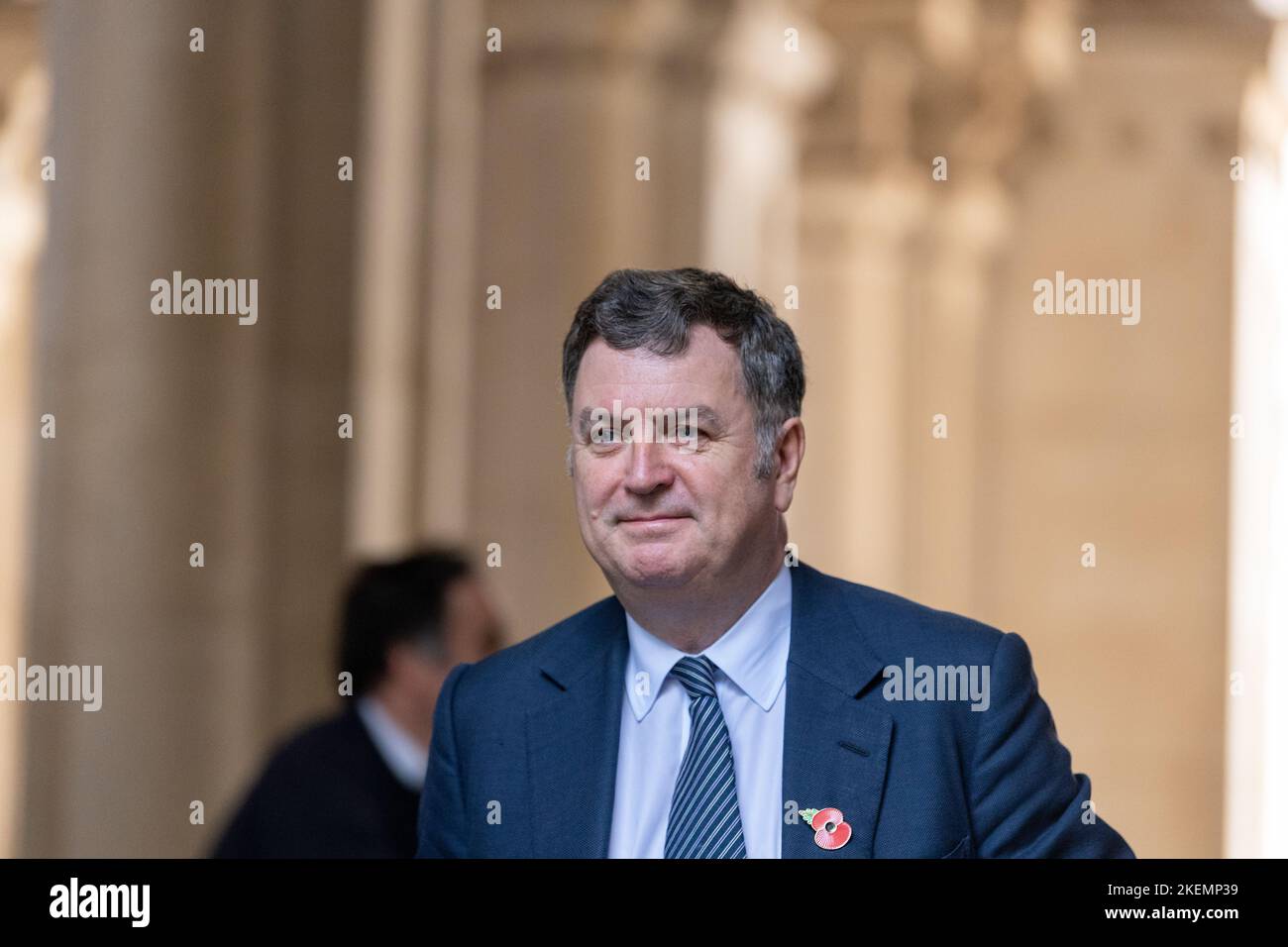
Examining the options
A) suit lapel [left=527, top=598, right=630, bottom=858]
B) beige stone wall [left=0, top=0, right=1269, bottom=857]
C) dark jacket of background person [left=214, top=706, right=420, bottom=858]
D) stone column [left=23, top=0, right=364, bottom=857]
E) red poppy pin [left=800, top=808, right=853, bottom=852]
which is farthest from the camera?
beige stone wall [left=0, top=0, right=1269, bottom=857]

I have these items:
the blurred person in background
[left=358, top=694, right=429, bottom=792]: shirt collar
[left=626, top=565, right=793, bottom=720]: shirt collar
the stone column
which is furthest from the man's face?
the stone column

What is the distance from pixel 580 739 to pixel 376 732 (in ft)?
8.25

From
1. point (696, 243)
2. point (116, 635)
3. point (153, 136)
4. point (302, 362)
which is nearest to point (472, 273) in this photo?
point (696, 243)

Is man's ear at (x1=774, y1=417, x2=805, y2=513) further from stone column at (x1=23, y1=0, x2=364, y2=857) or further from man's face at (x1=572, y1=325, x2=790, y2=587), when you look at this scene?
stone column at (x1=23, y1=0, x2=364, y2=857)

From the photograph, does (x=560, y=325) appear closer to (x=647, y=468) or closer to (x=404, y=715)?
(x=404, y=715)

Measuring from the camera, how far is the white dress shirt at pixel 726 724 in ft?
8.16

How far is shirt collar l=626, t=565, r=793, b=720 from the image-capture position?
Answer: 258 cm

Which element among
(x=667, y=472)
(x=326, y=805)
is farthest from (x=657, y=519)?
(x=326, y=805)

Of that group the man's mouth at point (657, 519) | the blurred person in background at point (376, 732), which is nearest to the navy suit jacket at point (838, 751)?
the man's mouth at point (657, 519)

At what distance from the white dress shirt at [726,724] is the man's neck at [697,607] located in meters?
0.01

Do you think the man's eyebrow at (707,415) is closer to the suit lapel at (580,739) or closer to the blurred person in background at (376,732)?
the suit lapel at (580,739)

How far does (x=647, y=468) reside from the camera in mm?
2393

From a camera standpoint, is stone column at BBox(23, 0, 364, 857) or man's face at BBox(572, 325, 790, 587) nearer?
man's face at BBox(572, 325, 790, 587)
